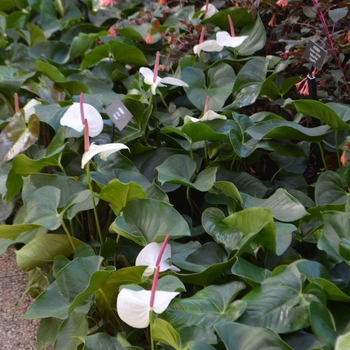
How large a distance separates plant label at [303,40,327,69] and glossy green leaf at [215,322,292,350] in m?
0.82

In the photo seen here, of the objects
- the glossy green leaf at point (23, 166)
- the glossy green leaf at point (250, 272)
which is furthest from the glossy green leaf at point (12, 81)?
the glossy green leaf at point (250, 272)

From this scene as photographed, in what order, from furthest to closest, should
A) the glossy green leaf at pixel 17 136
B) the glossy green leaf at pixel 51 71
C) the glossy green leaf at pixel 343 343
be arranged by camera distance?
the glossy green leaf at pixel 51 71, the glossy green leaf at pixel 17 136, the glossy green leaf at pixel 343 343

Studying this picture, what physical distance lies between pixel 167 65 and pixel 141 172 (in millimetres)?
586

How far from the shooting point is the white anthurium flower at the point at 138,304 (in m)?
0.96

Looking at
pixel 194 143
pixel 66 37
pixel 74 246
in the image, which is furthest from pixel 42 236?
pixel 66 37

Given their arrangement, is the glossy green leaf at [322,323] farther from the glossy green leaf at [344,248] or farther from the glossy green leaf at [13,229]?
the glossy green leaf at [13,229]

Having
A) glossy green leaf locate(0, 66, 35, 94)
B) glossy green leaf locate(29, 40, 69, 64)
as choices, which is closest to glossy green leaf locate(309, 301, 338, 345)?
glossy green leaf locate(0, 66, 35, 94)

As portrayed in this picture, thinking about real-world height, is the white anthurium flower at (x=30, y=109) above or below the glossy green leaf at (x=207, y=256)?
below

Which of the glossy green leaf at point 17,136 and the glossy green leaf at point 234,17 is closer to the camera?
the glossy green leaf at point 17,136

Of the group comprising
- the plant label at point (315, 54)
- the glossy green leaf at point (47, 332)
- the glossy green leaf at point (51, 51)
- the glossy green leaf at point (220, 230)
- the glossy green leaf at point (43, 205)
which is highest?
the plant label at point (315, 54)

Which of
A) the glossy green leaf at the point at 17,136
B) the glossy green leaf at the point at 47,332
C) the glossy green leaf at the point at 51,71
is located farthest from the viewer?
the glossy green leaf at the point at 51,71

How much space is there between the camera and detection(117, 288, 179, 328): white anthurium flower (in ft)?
3.16

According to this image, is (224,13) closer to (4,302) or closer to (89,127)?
(89,127)

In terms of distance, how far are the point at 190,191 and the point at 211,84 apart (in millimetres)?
413
